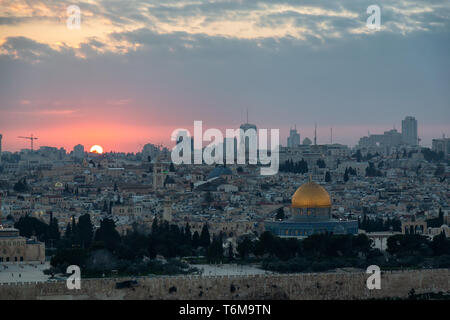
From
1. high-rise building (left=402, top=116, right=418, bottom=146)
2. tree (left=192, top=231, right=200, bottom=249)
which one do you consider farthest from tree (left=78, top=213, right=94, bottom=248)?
high-rise building (left=402, top=116, right=418, bottom=146)

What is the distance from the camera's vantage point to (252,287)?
1588 inches

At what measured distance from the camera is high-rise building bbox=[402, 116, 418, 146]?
5817 inches

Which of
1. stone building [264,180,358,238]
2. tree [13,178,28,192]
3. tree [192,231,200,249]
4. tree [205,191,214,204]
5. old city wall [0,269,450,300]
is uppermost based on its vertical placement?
tree [13,178,28,192]

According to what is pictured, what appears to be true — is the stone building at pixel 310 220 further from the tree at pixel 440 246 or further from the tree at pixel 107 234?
the tree at pixel 107 234

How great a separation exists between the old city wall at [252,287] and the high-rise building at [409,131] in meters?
106

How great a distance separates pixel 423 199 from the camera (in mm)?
74562

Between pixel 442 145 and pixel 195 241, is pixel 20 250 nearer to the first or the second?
pixel 195 241

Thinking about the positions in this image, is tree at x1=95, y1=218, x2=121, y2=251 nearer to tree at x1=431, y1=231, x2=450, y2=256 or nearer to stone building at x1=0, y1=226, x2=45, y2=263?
stone building at x1=0, y1=226, x2=45, y2=263

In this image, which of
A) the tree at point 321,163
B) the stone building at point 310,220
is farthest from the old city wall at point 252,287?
the tree at point 321,163

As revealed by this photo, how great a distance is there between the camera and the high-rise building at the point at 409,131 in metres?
148

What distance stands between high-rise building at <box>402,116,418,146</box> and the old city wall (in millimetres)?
106125
